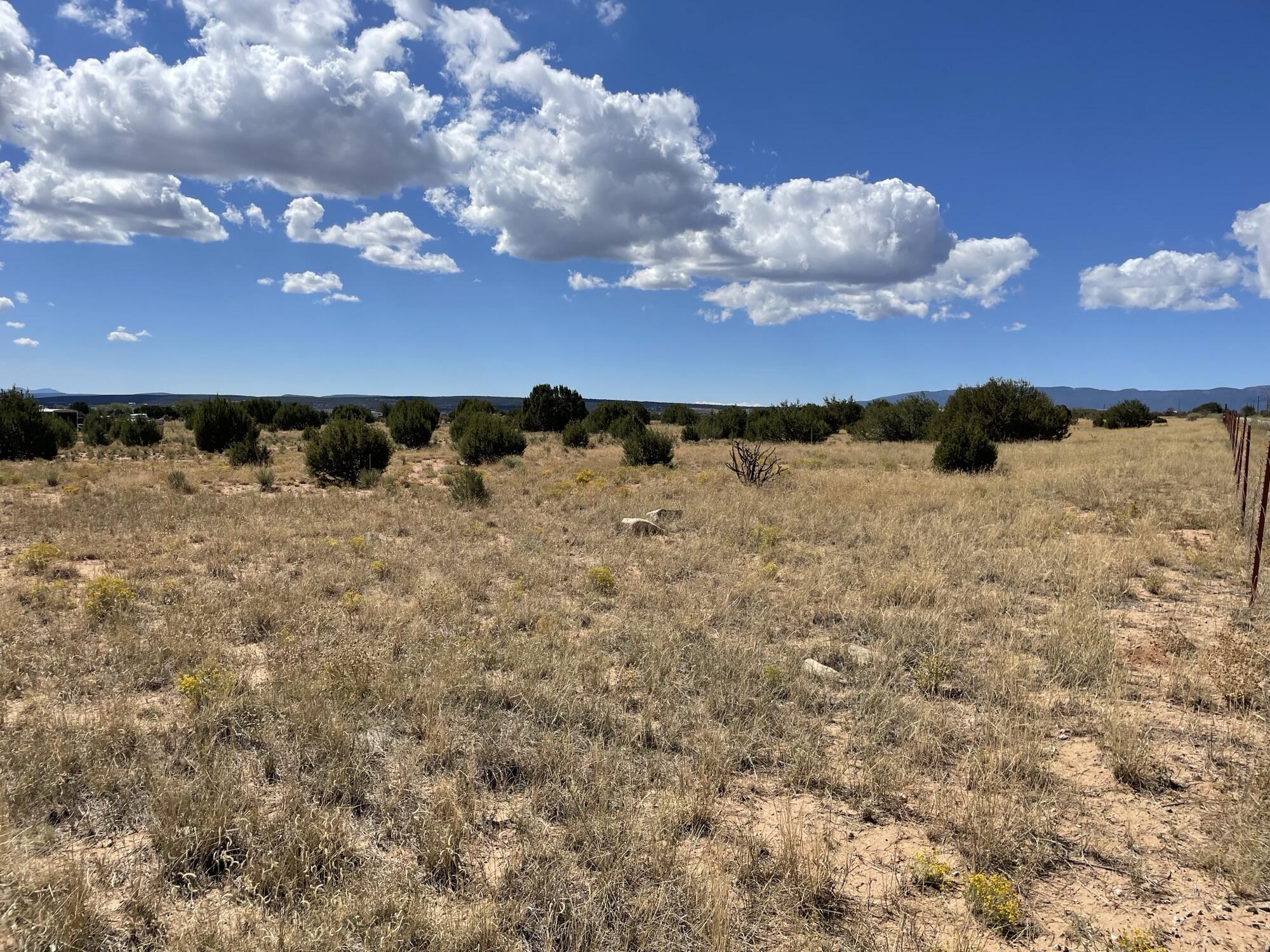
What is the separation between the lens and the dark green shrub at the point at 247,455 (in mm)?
19203

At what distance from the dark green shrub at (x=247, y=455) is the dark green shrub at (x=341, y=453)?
10.2 ft

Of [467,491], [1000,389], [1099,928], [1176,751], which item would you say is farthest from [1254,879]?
[1000,389]

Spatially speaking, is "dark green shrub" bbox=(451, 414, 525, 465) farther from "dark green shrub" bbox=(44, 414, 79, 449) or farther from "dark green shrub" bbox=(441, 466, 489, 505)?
"dark green shrub" bbox=(44, 414, 79, 449)

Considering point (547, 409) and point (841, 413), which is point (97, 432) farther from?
point (841, 413)

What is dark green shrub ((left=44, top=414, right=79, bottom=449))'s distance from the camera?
22.7 meters

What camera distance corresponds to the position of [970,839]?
3146 millimetres

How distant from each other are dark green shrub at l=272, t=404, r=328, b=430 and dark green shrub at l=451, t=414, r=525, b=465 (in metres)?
18.4

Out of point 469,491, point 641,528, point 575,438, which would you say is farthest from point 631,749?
point 575,438

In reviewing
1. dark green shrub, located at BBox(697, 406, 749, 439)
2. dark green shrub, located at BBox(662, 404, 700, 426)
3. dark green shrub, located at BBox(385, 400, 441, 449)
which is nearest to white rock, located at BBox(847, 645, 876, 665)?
dark green shrub, located at BBox(385, 400, 441, 449)

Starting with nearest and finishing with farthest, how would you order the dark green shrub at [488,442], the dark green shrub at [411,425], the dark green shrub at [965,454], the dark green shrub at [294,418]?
the dark green shrub at [965,454] < the dark green shrub at [488,442] < the dark green shrub at [411,425] < the dark green shrub at [294,418]

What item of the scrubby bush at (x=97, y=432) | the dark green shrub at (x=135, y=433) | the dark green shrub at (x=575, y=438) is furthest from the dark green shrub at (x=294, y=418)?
the dark green shrub at (x=575, y=438)

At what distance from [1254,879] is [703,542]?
6997 millimetres

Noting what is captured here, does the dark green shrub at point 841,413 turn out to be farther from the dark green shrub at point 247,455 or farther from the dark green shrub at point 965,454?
the dark green shrub at point 247,455

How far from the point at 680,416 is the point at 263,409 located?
2671 centimetres
